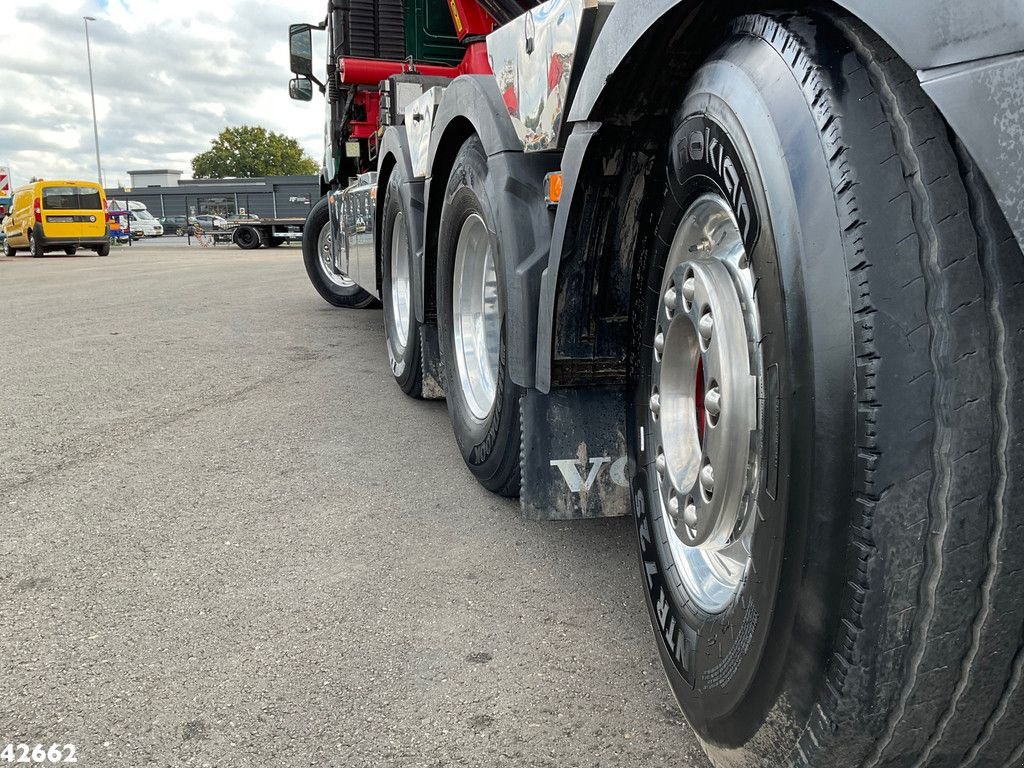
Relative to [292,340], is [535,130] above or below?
above

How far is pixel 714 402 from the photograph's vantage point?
4.49 ft

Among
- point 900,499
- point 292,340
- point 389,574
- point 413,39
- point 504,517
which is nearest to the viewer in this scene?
point 900,499

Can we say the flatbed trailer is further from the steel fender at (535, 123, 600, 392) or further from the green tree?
the green tree

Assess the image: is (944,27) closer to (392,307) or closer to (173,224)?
(392,307)

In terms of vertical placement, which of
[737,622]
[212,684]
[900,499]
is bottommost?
[212,684]

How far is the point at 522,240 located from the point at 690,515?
1000 mm

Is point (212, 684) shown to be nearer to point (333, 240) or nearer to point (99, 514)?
point (99, 514)

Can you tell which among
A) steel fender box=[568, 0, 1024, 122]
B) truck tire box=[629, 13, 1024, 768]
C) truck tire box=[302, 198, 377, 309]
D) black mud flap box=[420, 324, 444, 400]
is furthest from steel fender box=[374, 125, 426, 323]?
truck tire box=[302, 198, 377, 309]

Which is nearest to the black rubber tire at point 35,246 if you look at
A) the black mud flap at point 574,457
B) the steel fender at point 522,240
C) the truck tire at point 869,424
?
the steel fender at point 522,240

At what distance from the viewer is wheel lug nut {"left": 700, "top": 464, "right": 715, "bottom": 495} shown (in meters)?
1.38

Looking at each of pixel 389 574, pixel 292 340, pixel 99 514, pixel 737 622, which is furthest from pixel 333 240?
pixel 737 622

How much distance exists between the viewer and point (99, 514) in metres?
2.79

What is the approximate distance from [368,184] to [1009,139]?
14.4 ft

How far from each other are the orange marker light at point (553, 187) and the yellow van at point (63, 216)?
2296cm
